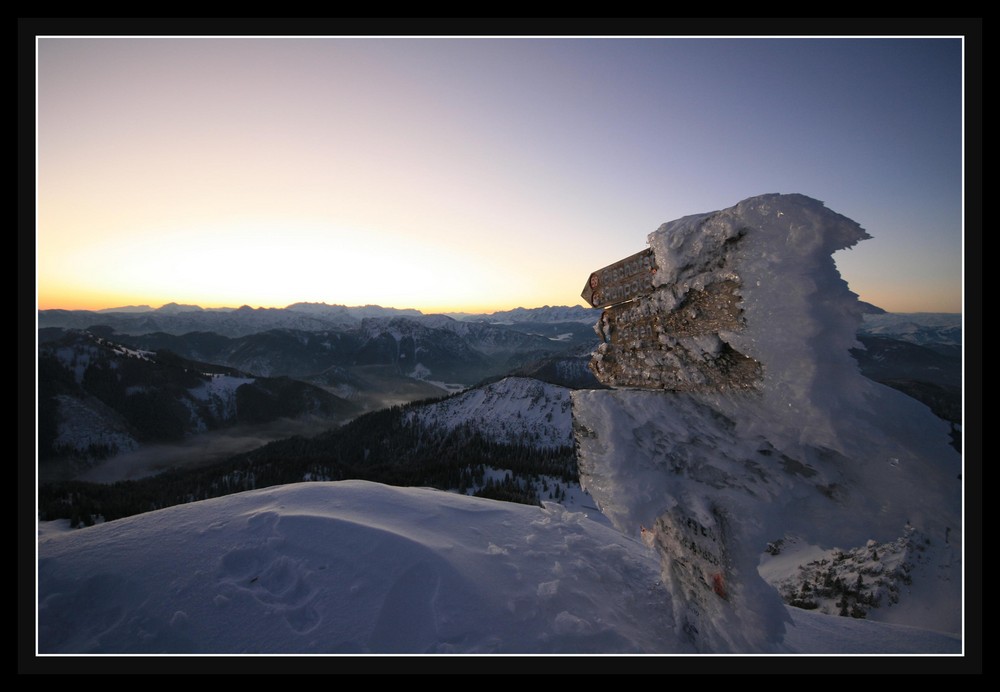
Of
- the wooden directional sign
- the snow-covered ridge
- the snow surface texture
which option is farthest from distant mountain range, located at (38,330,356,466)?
the wooden directional sign

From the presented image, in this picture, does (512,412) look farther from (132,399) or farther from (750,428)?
(132,399)

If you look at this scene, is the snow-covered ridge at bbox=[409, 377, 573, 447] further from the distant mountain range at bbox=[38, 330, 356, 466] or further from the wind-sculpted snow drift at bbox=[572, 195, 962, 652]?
the distant mountain range at bbox=[38, 330, 356, 466]

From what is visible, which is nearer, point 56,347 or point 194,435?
point 56,347

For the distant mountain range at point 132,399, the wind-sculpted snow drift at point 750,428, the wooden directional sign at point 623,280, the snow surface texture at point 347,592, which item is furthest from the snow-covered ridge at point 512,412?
the distant mountain range at point 132,399

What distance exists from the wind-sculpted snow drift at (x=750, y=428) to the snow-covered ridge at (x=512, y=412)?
8654 centimetres

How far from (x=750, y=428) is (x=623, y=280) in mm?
2768

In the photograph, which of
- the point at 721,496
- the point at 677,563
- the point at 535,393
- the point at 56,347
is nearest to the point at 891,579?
the point at 677,563

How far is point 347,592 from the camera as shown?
5.39 meters

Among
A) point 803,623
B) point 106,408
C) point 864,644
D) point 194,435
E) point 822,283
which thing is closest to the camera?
point 822,283

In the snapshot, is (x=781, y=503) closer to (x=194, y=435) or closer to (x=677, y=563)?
(x=677, y=563)

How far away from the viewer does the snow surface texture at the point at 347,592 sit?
15.7 feet

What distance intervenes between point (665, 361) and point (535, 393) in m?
106

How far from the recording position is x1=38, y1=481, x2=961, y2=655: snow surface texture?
15.7 feet

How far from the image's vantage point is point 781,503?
4.61 m
